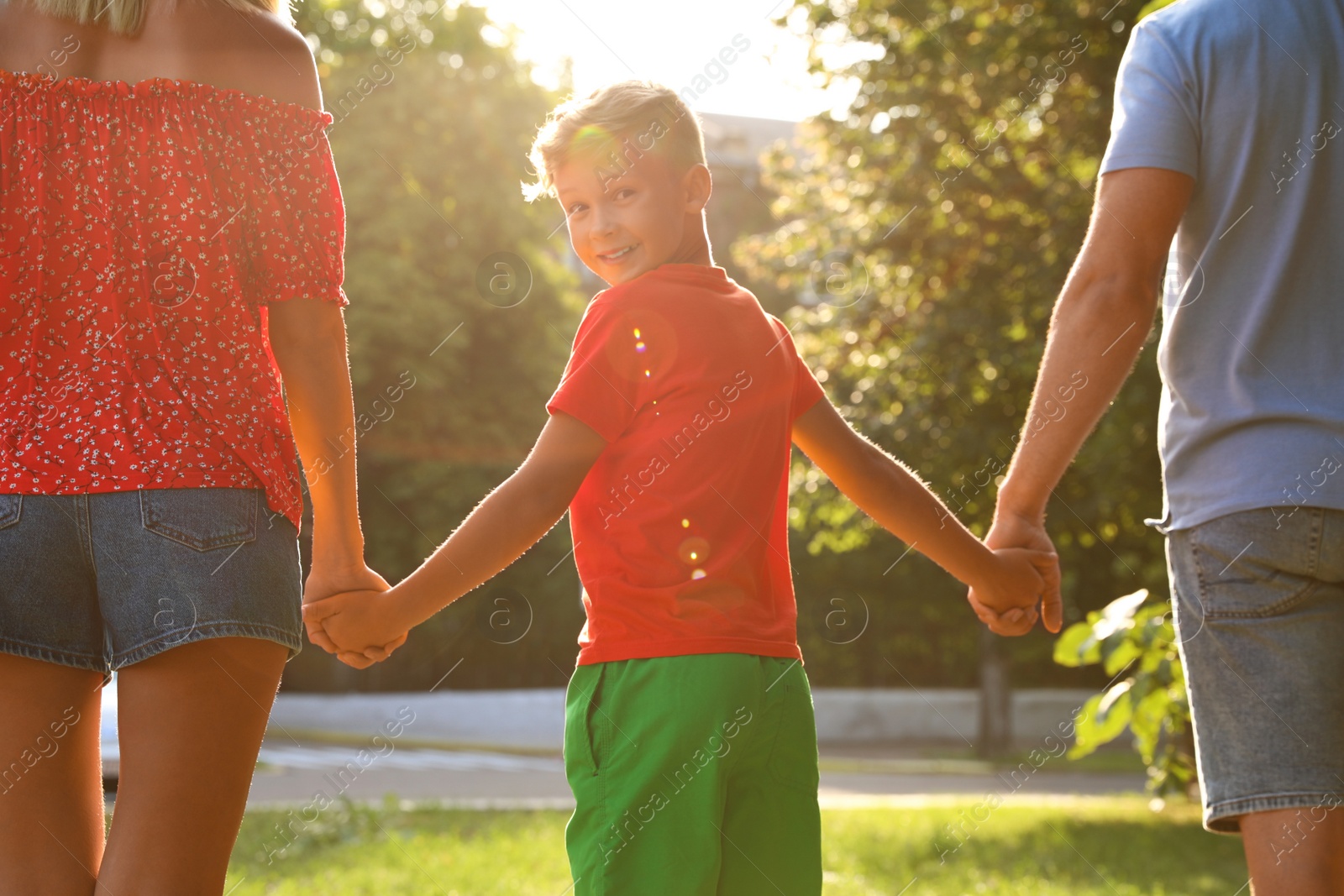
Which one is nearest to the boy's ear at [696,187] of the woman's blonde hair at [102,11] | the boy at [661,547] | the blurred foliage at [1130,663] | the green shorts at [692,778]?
the boy at [661,547]

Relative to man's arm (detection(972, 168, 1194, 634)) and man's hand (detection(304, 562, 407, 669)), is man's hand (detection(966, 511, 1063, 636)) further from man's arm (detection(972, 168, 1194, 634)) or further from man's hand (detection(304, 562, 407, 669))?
man's hand (detection(304, 562, 407, 669))

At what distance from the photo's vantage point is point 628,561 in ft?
6.67

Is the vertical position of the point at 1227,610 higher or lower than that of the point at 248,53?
lower

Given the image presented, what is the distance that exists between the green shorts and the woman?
1.55 ft

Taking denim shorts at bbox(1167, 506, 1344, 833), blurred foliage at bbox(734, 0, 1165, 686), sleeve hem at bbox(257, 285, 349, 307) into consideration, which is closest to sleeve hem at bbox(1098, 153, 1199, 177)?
denim shorts at bbox(1167, 506, 1344, 833)

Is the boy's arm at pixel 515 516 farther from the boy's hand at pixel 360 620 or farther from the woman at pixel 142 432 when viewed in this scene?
the woman at pixel 142 432

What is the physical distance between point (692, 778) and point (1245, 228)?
1.15 meters

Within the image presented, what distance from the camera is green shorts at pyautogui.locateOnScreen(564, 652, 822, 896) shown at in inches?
76.2

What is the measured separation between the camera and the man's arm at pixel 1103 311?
81.4 inches

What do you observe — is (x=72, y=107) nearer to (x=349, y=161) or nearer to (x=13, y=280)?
(x=13, y=280)

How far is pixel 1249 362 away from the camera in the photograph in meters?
1.97

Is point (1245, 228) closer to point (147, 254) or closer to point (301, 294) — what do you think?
point (301, 294)

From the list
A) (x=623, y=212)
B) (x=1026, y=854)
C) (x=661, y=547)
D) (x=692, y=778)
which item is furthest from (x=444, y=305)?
(x=692, y=778)

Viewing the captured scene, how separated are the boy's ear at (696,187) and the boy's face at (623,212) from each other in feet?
0.07
